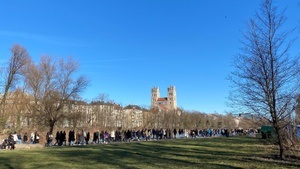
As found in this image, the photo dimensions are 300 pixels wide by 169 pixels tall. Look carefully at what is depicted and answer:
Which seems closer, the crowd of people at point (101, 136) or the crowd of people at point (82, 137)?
the crowd of people at point (82, 137)

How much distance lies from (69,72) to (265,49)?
44.7 m

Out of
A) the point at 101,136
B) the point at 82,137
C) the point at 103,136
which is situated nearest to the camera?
the point at 82,137

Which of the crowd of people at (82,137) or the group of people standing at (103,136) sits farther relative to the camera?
the group of people standing at (103,136)

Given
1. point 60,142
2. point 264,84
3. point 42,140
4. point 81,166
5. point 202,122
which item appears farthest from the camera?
point 202,122

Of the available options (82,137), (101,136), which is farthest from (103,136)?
(82,137)

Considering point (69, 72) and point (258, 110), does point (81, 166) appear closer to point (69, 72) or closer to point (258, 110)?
point (258, 110)

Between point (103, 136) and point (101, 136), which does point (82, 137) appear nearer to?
point (103, 136)

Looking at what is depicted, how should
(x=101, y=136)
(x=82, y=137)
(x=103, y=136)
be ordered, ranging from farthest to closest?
(x=101, y=136), (x=103, y=136), (x=82, y=137)

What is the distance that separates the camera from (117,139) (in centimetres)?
4791

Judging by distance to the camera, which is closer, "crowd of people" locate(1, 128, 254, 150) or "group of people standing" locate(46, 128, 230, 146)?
"crowd of people" locate(1, 128, 254, 150)

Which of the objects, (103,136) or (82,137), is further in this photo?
(103,136)

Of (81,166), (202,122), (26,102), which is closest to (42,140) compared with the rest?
(26,102)

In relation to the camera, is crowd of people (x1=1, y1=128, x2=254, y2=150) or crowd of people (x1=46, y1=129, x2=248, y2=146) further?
crowd of people (x1=46, y1=129, x2=248, y2=146)

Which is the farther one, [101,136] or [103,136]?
[101,136]
